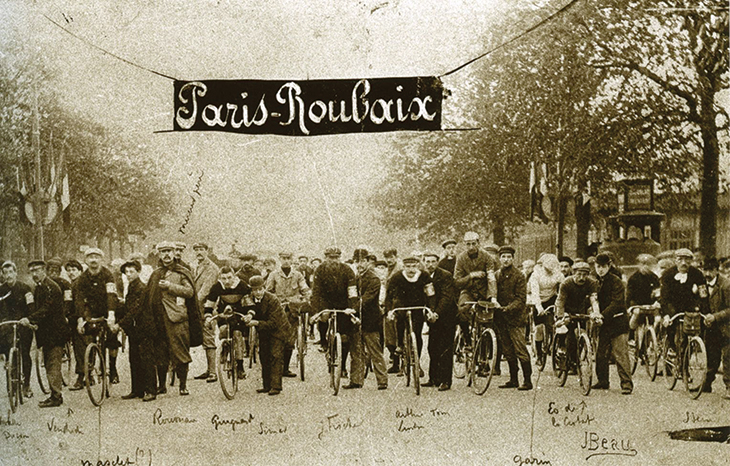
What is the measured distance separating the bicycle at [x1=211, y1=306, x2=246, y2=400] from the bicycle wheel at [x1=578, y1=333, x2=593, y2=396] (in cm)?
318

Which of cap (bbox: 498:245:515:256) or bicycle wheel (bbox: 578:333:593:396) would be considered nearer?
bicycle wheel (bbox: 578:333:593:396)

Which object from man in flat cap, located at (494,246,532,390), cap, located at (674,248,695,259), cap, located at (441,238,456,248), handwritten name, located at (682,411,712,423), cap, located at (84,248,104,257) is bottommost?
handwritten name, located at (682,411,712,423)

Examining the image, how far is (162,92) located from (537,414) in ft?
14.8

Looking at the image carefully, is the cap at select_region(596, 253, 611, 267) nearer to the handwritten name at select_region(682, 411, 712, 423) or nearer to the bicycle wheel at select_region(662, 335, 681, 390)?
the bicycle wheel at select_region(662, 335, 681, 390)

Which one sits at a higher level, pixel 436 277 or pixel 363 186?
pixel 363 186

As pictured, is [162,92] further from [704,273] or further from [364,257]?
[704,273]

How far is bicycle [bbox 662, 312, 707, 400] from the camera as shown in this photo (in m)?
8.42

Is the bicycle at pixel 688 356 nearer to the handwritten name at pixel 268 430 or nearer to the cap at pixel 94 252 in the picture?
the handwritten name at pixel 268 430

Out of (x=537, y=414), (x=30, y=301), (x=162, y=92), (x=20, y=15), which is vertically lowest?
(x=537, y=414)

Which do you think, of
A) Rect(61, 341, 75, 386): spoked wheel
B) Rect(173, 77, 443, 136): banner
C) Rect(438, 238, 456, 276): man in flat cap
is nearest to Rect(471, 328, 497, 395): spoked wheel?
Rect(438, 238, 456, 276): man in flat cap

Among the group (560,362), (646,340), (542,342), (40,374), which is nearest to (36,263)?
(40,374)

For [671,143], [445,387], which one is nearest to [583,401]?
[445,387]

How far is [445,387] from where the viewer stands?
8.60 m

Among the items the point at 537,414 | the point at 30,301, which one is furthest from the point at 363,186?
the point at 30,301
